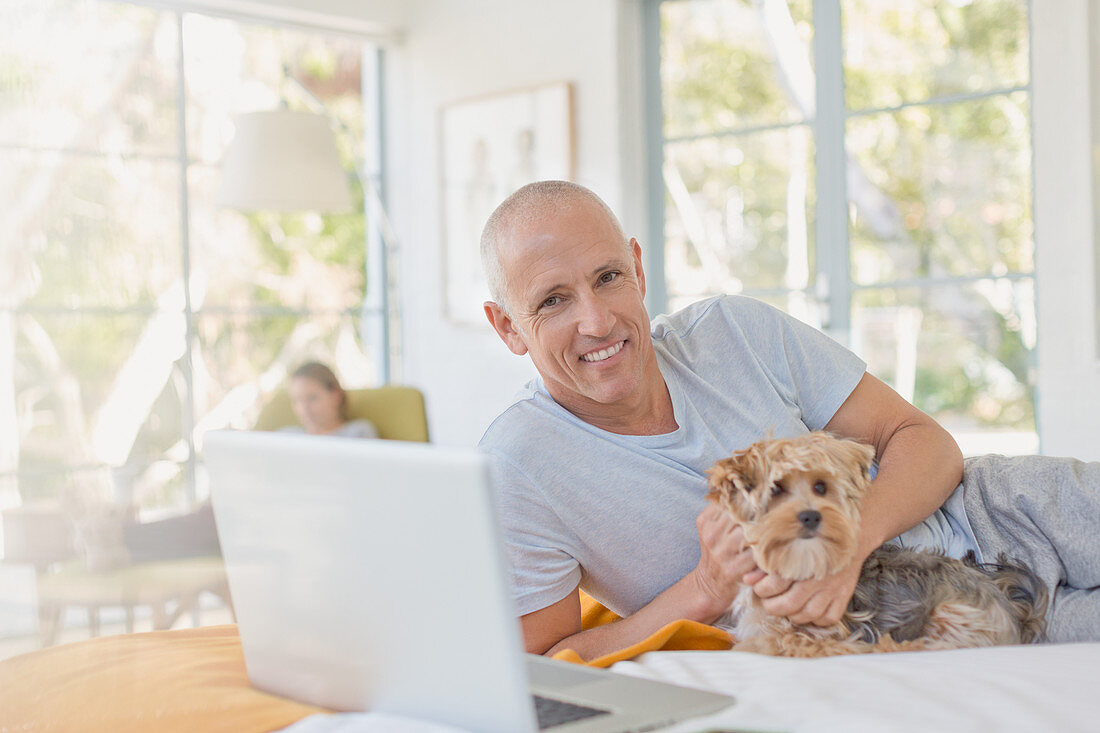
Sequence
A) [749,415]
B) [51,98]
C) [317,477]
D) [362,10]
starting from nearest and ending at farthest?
[317,477] → [749,415] → [51,98] → [362,10]

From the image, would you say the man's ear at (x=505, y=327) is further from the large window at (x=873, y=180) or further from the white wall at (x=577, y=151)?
the large window at (x=873, y=180)

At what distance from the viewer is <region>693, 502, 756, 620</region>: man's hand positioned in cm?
148

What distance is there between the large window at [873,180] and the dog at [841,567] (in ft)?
8.91

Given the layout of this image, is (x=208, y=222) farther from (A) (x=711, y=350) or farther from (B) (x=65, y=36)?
(A) (x=711, y=350)

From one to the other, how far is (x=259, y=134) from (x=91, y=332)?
133 centimetres

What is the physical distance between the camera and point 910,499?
1563mm

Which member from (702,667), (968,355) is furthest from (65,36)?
(702,667)

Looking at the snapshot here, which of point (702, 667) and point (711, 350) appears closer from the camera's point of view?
point (702, 667)

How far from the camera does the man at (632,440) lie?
1.51 metres

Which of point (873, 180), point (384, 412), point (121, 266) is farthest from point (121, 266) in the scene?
point (873, 180)

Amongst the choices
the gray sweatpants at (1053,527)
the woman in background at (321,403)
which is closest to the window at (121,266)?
the woman in background at (321,403)

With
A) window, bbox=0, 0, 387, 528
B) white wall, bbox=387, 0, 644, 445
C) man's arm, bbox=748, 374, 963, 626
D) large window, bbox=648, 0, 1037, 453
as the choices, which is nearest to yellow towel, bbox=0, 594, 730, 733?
man's arm, bbox=748, 374, 963, 626

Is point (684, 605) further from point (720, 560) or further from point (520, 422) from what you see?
point (520, 422)

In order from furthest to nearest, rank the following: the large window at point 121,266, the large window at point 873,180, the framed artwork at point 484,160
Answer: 1. the framed artwork at point 484,160
2. the large window at point 121,266
3. the large window at point 873,180
